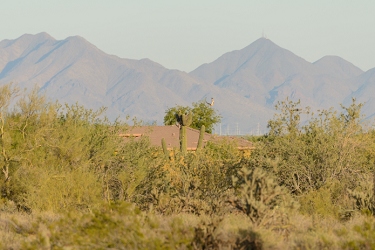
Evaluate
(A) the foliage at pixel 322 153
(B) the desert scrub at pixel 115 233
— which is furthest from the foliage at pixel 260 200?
(A) the foliage at pixel 322 153

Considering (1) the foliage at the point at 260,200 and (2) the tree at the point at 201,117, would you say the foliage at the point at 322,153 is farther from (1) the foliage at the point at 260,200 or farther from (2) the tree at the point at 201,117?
(2) the tree at the point at 201,117

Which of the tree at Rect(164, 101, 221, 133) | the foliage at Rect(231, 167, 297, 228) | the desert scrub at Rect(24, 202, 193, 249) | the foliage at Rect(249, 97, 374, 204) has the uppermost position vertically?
the tree at Rect(164, 101, 221, 133)

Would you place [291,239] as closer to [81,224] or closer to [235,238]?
[235,238]

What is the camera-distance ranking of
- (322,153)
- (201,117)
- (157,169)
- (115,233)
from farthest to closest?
(201,117) → (157,169) → (322,153) → (115,233)

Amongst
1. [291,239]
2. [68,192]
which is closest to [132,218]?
[291,239]

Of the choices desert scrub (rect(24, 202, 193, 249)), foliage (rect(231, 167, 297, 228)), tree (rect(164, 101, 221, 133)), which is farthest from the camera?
tree (rect(164, 101, 221, 133))

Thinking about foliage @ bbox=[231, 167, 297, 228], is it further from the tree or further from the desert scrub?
the tree

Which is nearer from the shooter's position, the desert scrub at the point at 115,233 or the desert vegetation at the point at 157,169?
the desert scrub at the point at 115,233

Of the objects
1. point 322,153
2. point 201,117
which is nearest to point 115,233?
point 322,153

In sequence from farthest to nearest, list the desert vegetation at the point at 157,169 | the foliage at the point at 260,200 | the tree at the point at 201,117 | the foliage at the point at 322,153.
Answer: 1. the tree at the point at 201,117
2. the foliage at the point at 322,153
3. the desert vegetation at the point at 157,169
4. the foliage at the point at 260,200

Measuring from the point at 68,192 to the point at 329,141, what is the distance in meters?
8.59

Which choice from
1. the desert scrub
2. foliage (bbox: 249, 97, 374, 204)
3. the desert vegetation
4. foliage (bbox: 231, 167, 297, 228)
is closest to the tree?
the desert vegetation

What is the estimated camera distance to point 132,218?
11.7 m

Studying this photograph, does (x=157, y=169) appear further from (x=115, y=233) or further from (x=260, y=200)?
(x=115, y=233)
